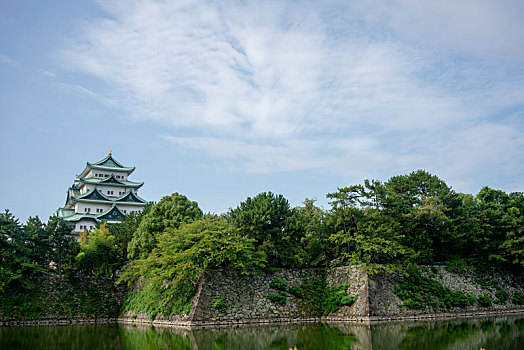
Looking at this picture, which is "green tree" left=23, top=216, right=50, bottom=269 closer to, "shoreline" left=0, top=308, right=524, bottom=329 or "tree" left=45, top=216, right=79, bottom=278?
"tree" left=45, top=216, right=79, bottom=278

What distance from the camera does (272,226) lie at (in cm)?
2661

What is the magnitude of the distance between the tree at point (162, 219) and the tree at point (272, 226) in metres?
3.19

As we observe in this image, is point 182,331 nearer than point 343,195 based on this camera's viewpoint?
Yes

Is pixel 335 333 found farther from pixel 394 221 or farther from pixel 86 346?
pixel 394 221

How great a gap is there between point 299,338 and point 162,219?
14751mm

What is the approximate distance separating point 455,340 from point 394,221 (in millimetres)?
12707

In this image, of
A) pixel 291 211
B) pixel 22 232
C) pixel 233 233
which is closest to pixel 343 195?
pixel 291 211

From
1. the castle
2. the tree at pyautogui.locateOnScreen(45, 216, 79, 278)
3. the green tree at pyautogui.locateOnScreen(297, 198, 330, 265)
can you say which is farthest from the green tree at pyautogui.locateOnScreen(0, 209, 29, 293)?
the castle

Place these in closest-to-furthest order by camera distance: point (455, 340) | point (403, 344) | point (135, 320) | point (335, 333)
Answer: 1. point (403, 344)
2. point (455, 340)
3. point (335, 333)
4. point (135, 320)

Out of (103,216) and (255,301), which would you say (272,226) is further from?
(103,216)

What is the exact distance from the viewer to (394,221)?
27656mm

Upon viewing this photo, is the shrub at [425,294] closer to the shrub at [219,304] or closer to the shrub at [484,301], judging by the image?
the shrub at [484,301]

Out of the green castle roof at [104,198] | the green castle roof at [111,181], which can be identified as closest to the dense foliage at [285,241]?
the green castle roof at [104,198]

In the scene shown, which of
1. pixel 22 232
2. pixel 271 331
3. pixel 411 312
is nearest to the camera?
pixel 271 331
